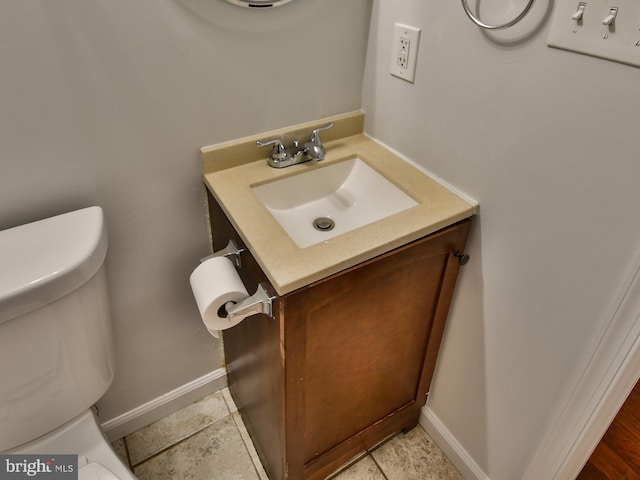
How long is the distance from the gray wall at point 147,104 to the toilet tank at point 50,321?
110mm

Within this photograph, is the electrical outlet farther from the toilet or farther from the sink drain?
the toilet

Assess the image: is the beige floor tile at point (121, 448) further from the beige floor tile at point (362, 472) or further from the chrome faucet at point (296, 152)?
the chrome faucet at point (296, 152)

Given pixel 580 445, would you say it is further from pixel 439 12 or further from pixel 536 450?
pixel 439 12

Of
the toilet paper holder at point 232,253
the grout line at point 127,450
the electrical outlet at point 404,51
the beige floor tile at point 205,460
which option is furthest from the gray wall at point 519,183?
the grout line at point 127,450

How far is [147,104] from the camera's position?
3.14ft

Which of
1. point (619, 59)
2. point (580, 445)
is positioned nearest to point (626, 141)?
point (619, 59)

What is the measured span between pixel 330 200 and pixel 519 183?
489 millimetres

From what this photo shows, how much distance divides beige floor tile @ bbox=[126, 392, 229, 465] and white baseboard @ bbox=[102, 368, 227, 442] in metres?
0.02

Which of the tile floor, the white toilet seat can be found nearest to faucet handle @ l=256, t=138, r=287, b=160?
the white toilet seat

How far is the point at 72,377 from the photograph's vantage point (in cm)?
98

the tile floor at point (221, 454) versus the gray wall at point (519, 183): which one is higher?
the gray wall at point (519, 183)

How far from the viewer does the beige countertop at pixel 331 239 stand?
2.82 feet

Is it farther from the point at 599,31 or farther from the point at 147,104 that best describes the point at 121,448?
the point at 599,31

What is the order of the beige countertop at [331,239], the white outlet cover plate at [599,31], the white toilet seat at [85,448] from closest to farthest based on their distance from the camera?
the white outlet cover plate at [599,31]
the beige countertop at [331,239]
the white toilet seat at [85,448]
